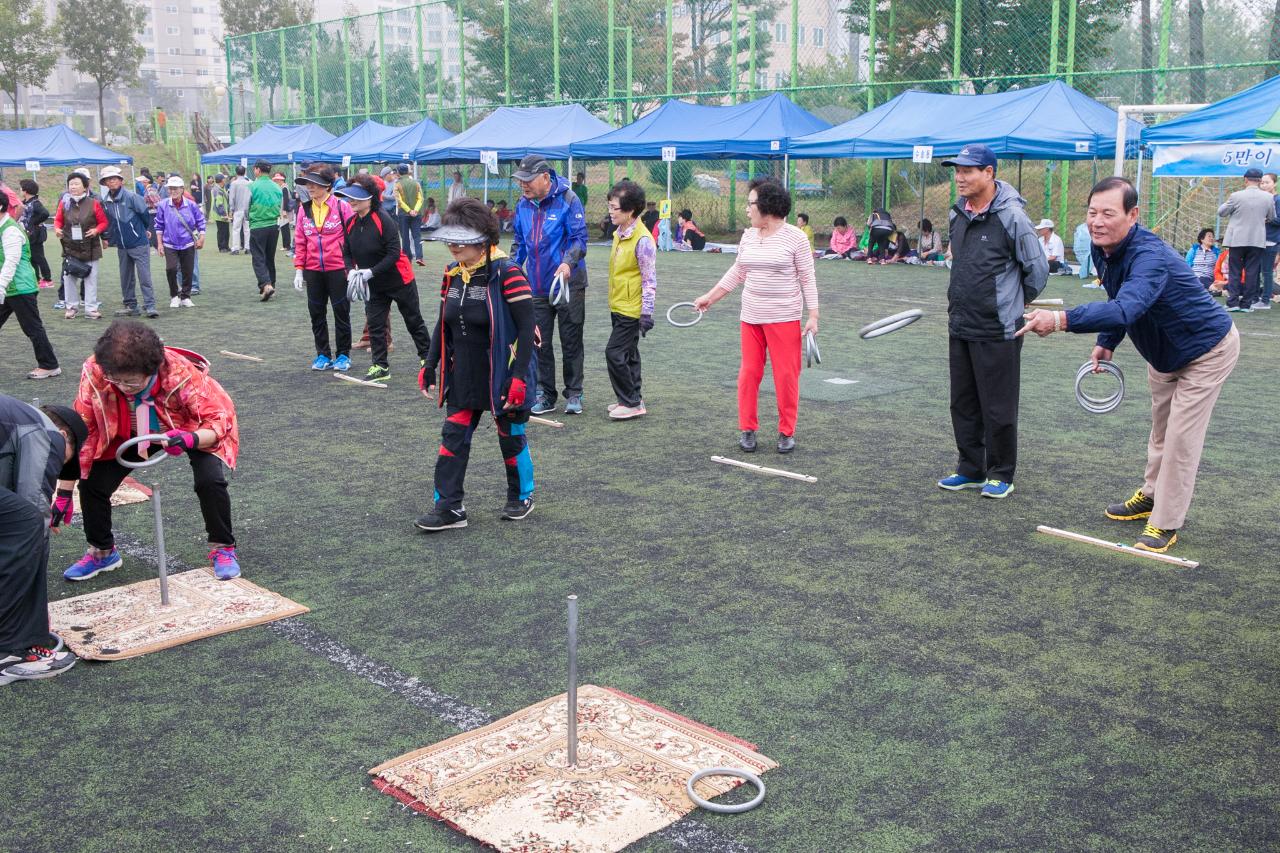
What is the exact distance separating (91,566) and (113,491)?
1.30 feet

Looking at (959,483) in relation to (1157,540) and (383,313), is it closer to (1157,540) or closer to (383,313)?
(1157,540)

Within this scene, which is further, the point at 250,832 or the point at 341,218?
the point at 341,218

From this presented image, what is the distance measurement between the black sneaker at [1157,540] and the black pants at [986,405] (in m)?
1.03

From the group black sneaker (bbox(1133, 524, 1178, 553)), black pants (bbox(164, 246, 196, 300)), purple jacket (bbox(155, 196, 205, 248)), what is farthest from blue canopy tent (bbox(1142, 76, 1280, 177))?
black pants (bbox(164, 246, 196, 300))

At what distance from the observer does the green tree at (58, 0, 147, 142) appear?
5881 centimetres

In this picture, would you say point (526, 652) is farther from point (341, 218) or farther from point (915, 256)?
point (915, 256)

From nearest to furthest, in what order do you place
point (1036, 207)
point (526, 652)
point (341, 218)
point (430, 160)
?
point (526, 652) < point (341, 218) < point (1036, 207) < point (430, 160)

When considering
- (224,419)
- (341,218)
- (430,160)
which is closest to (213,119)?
(430,160)

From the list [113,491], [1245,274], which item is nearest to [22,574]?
[113,491]

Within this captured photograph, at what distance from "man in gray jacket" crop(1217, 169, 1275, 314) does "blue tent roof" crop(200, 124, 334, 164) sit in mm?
25913

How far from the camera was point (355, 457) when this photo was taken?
832 centimetres

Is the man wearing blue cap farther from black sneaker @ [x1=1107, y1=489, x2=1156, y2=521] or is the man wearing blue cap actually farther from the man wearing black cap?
the man wearing black cap

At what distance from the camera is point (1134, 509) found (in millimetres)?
6688

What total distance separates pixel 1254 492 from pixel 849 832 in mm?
4875
